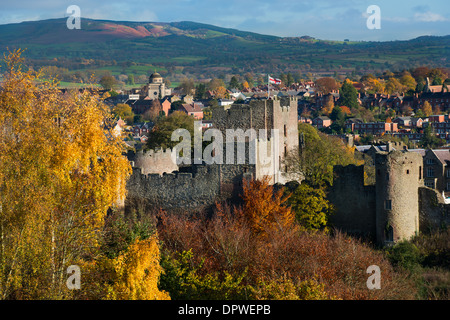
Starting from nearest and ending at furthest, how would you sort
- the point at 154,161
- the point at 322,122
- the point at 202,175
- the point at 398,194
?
the point at 398,194
the point at 202,175
the point at 154,161
the point at 322,122

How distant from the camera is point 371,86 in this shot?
522 ft

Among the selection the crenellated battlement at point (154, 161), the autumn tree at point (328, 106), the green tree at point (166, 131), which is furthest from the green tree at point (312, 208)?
the autumn tree at point (328, 106)

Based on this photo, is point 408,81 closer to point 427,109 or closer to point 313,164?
point 427,109

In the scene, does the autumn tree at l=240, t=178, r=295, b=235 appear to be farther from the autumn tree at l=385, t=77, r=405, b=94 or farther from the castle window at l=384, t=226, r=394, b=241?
the autumn tree at l=385, t=77, r=405, b=94

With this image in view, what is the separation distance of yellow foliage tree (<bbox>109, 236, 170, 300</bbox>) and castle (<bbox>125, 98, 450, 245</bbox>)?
13369 millimetres

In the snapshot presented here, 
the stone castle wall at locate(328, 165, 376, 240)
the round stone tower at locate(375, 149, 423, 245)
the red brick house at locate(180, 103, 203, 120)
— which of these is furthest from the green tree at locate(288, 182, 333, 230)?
the red brick house at locate(180, 103, 203, 120)

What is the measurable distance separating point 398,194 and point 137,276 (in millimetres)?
14709

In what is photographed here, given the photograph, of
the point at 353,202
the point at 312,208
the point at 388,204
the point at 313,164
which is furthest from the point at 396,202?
the point at 313,164

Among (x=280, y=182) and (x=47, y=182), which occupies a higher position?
(x=47, y=182)

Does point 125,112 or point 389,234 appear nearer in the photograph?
point 389,234

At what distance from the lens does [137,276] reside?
1939 cm

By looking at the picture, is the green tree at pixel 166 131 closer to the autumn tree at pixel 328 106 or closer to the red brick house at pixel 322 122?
the red brick house at pixel 322 122

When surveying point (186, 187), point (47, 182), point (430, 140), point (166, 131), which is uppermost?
point (166, 131)
